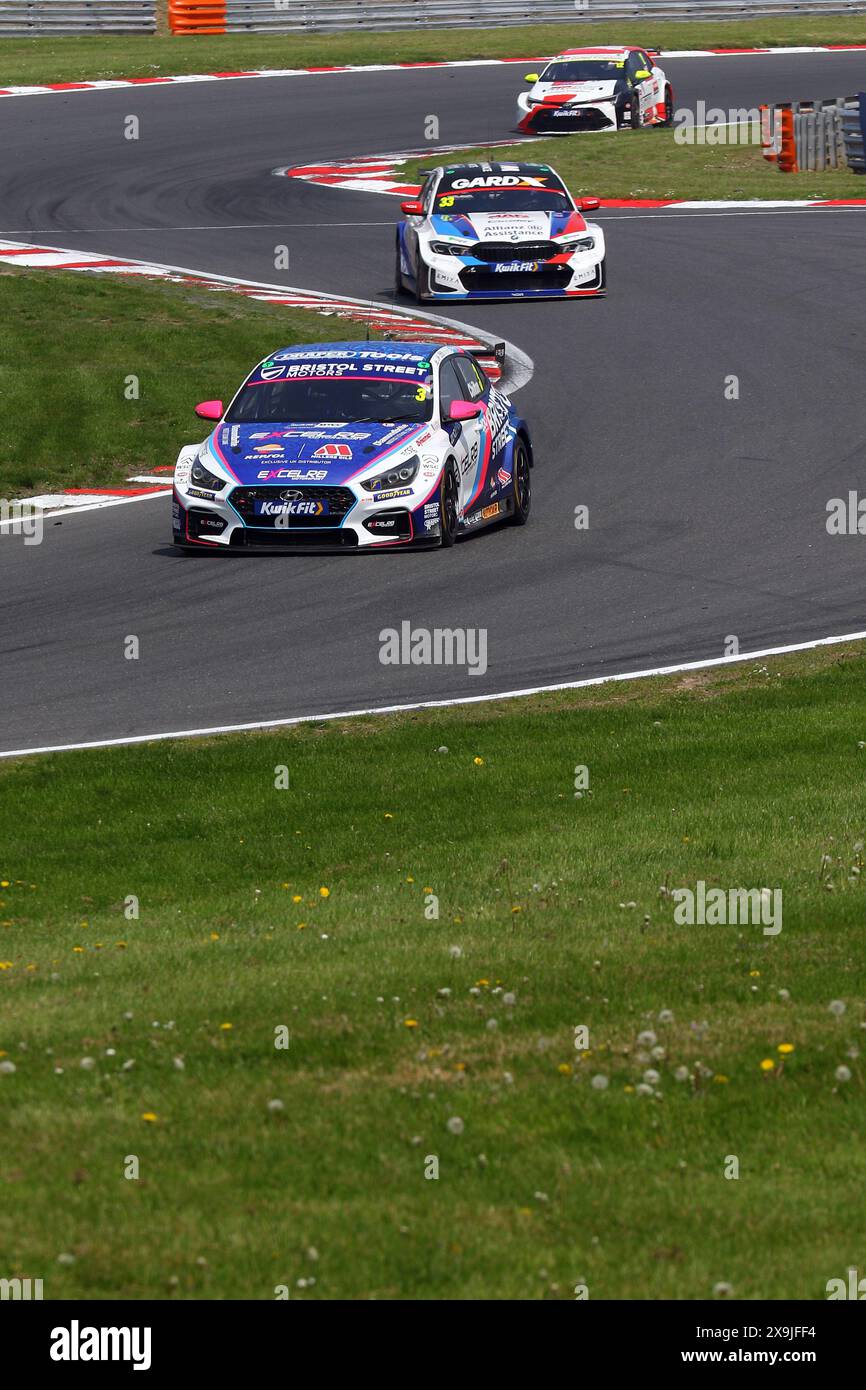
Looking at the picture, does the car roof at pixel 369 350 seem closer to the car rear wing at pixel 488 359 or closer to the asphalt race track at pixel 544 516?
the asphalt race track at pixel 544 516

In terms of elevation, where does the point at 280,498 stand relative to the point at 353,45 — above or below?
below

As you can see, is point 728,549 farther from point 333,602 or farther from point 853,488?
point 333,602

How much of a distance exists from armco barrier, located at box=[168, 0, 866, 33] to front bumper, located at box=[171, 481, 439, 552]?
3570 centimetres

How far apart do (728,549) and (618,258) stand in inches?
502

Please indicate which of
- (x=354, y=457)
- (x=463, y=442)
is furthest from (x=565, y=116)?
(x=354, y=457)

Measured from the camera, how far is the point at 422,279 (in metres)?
24.7

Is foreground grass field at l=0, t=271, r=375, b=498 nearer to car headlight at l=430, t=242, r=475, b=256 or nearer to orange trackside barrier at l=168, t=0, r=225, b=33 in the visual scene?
car headlight at l=430, t=242, r=475, b=256

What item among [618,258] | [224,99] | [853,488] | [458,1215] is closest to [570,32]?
[224,99]

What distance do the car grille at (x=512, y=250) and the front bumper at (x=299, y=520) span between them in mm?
9935

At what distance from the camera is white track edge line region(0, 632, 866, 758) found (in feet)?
36.2

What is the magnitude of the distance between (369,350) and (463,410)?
1362mm

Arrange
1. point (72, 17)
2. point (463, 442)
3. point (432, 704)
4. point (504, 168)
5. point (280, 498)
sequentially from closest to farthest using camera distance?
point (432, 704)
point (280, 498)
point (463, 442)
point (504, 168)
point (72, 17)

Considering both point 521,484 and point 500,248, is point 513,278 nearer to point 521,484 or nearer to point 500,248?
point 500,248

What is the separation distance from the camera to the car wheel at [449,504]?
612 inches
